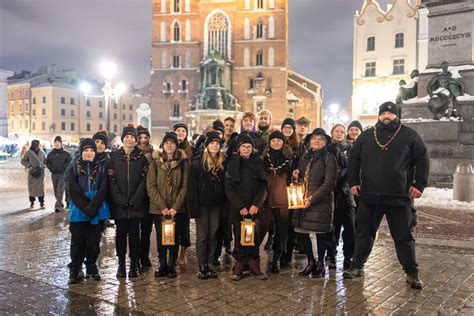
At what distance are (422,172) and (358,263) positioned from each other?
4.58 feet

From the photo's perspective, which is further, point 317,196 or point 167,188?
point 167,188

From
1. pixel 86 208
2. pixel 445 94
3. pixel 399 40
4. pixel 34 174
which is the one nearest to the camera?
pixel 86 208

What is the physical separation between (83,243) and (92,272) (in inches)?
15.3

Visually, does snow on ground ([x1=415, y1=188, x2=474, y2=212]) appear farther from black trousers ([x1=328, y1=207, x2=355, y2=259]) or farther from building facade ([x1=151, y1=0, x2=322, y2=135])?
building facade ([x1=151, y1=0, x2=322, y2=135])

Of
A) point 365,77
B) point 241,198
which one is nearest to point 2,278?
point 241,198

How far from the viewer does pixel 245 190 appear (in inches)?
233

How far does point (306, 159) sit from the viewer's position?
614 centimetres

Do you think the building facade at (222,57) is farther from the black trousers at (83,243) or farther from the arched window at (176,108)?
the black trousers at (83,243)

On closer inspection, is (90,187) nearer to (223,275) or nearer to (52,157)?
(223,275)

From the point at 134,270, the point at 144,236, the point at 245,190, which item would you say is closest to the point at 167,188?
the point at 144,236

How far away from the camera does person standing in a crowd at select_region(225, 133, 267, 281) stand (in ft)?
19.4

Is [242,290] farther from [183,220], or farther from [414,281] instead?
[414,281]

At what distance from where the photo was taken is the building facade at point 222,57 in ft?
183

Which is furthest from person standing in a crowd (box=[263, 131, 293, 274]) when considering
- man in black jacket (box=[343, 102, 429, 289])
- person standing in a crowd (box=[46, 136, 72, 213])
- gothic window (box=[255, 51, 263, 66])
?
gothic window (box=[255, 51, 263, 66])
